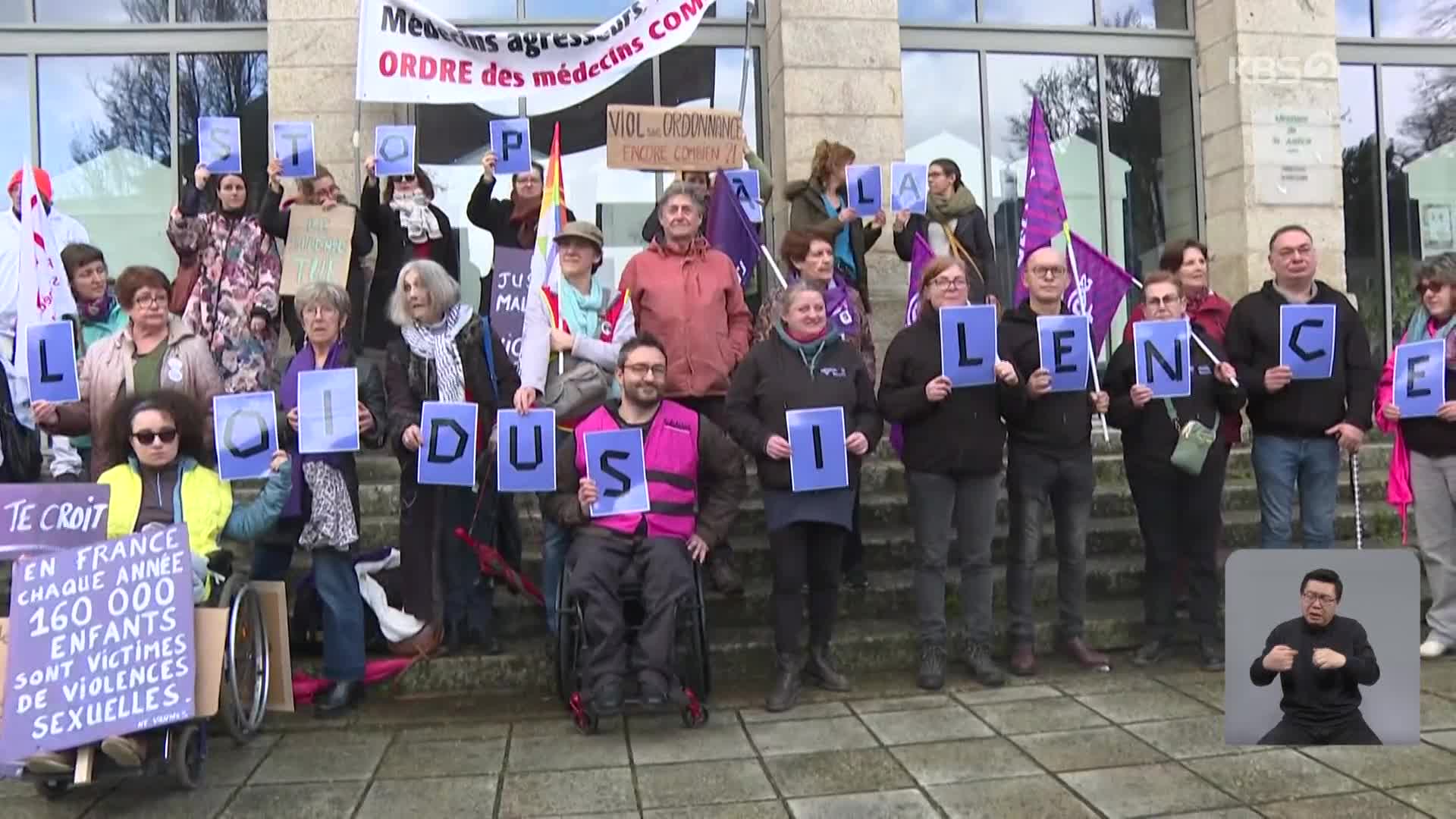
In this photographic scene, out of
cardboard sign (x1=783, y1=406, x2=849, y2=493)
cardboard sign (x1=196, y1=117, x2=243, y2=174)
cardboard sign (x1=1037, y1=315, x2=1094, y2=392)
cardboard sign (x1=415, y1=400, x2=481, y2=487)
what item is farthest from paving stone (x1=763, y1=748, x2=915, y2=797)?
cardboard sign (x1=196, y1=117, x2=243, y2=174)

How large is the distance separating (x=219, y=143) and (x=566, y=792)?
13.9ft

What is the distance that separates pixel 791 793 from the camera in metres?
4.06

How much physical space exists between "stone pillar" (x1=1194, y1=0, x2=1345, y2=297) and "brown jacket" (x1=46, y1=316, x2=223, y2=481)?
8114 millimetres

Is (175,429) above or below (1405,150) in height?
below

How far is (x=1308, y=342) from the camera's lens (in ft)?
18.1

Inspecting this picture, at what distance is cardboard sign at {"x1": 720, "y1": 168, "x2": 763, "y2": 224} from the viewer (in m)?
7.18

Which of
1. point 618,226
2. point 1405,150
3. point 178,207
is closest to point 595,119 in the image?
point 618,226

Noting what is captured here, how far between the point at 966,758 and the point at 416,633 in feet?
8.67

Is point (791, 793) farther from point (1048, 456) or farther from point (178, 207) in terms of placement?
point (178, 207)

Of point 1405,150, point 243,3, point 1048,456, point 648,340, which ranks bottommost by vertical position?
point 1048,456

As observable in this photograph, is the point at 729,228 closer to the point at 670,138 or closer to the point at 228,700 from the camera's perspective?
the point at 670,138

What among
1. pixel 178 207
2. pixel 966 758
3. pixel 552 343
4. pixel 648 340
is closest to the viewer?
pixel 966 758

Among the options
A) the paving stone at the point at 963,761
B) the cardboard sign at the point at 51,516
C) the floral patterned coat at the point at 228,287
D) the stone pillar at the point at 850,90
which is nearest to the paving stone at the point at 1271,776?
the paving stone at the point at 963,761

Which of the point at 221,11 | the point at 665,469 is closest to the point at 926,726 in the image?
the point at 665,469
